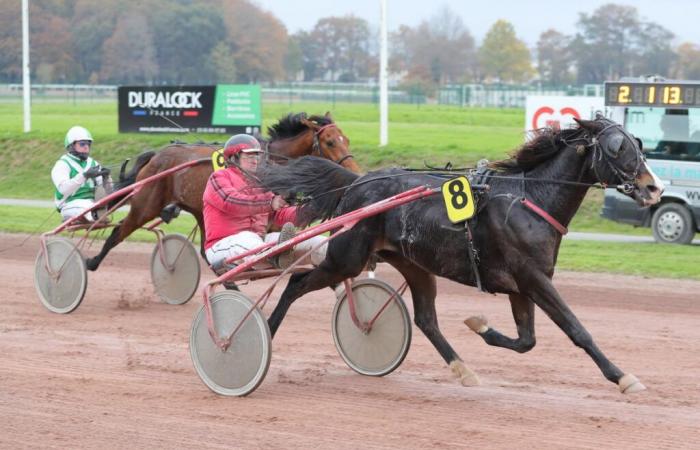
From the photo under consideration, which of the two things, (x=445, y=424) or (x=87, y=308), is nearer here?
(x=445, y=424)

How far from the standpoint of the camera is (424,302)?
6668 mm

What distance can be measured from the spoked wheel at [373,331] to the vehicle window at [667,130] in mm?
8479

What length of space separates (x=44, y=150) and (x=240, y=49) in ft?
97.4

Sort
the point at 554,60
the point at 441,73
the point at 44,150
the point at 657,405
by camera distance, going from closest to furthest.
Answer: the point at 657,405 → the point at 44,150 → the point at 441,73 → the point at 554,60

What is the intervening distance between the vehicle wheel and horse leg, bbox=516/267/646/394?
28.6 feet

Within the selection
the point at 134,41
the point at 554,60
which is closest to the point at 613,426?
the point at 134,41

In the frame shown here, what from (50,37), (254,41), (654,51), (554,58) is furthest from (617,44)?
(50,37)

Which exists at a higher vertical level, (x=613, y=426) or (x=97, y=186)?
(x=97, y=186)

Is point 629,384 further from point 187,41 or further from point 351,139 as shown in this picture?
point 187,41

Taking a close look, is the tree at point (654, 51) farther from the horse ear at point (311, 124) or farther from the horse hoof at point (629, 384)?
the horse hoof at point (629, 384)

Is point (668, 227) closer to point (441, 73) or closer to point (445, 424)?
point (445, 424)

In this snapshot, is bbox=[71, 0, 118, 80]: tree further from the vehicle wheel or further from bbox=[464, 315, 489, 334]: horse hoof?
bbox=[464, 315, 489, 334]: horse hoof

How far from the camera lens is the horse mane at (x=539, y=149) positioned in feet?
20.2

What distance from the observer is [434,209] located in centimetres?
624
